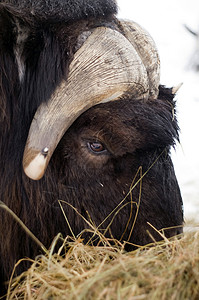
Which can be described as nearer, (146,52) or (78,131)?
(78,131)

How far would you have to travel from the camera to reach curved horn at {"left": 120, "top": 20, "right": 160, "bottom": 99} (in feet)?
6.93

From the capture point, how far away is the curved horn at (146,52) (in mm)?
2113

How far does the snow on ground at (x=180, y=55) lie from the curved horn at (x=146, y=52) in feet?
8.65

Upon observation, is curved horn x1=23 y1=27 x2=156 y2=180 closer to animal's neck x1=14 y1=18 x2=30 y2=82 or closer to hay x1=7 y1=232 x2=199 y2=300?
animal's neck x1=14 y1=18 x2=30 y2=82

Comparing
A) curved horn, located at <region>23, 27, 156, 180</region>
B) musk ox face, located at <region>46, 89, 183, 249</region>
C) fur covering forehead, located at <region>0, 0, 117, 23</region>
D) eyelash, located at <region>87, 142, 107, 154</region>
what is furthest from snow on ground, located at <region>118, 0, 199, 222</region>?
fur covering forehead, located at <region>0, 0, 117, 23</region>

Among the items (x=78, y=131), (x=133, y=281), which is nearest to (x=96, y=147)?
(x=78, y=131)

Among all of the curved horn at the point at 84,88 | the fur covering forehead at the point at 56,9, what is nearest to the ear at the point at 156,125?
the curved horn at the point at 84,88

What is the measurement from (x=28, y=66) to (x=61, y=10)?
0.30 m

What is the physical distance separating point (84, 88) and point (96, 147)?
0.97 feet

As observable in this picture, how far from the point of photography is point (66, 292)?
4.43 ft

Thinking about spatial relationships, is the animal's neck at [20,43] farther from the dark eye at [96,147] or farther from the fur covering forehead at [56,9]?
the dark eye at [96,147]

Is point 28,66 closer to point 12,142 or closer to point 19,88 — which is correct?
point 19,88

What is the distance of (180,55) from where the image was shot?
8133mm

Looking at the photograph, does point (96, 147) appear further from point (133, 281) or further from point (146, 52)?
point (133, 281)
